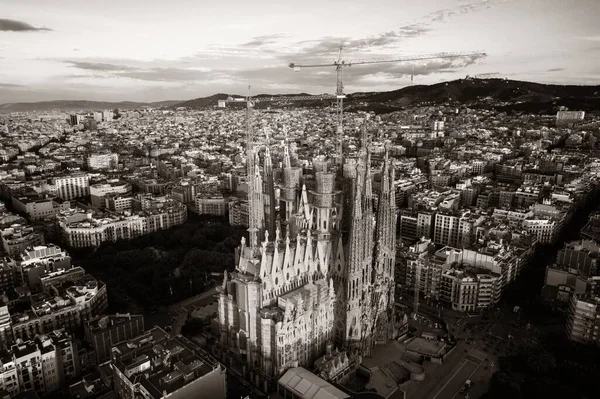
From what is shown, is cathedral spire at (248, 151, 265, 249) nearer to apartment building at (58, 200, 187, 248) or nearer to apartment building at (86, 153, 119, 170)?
apartment building at (58, 200, 187, 248)

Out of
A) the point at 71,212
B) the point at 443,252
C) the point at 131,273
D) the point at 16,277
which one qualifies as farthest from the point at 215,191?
the point at 443,252

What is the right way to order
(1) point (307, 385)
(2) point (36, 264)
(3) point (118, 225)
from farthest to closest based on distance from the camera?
(3) point (118, 225), (2) point (36, 264), (1) point (307, 385)

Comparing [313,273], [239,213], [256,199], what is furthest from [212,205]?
[313,273]

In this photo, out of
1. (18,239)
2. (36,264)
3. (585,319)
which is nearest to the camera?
(585,319)

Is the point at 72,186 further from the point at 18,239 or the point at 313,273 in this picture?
the point at 313,273

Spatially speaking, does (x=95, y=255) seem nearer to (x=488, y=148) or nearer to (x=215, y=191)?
(x=215, y=191)
